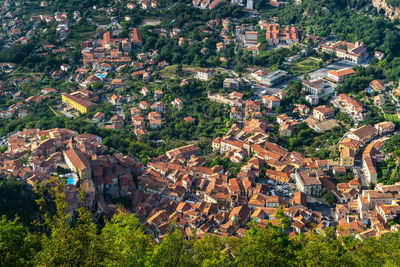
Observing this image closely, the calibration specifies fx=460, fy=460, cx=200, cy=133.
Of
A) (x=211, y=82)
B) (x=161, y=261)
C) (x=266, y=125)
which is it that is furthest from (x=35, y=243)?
(x=211, y=82)

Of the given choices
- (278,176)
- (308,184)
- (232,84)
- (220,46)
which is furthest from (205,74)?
(308,184)

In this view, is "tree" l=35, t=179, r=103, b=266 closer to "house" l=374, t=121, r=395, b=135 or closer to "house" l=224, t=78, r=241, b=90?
"house" l=374, t=121, r=395, b=135

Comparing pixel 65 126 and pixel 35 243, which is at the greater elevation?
pixel 35 243

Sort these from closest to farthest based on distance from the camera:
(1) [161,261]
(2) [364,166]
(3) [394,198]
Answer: (1) [161,261] → (3) [394,198] → (2) [364,166]

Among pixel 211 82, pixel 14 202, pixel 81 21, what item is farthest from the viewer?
pixel 81 21

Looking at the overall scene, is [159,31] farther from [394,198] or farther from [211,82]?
[394,198]

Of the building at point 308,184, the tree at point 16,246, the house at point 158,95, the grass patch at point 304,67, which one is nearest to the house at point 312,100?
the grass patch at point 304,67

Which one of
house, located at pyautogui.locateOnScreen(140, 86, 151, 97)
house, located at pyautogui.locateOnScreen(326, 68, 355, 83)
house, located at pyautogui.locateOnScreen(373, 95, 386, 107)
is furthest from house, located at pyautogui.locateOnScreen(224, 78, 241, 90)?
house, located at pyautogui.locateOnScreen(373, 95, 386, 107)

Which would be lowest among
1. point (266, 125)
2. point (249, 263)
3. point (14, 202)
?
point (266, 125)

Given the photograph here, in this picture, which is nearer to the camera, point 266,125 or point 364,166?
point 364,166
